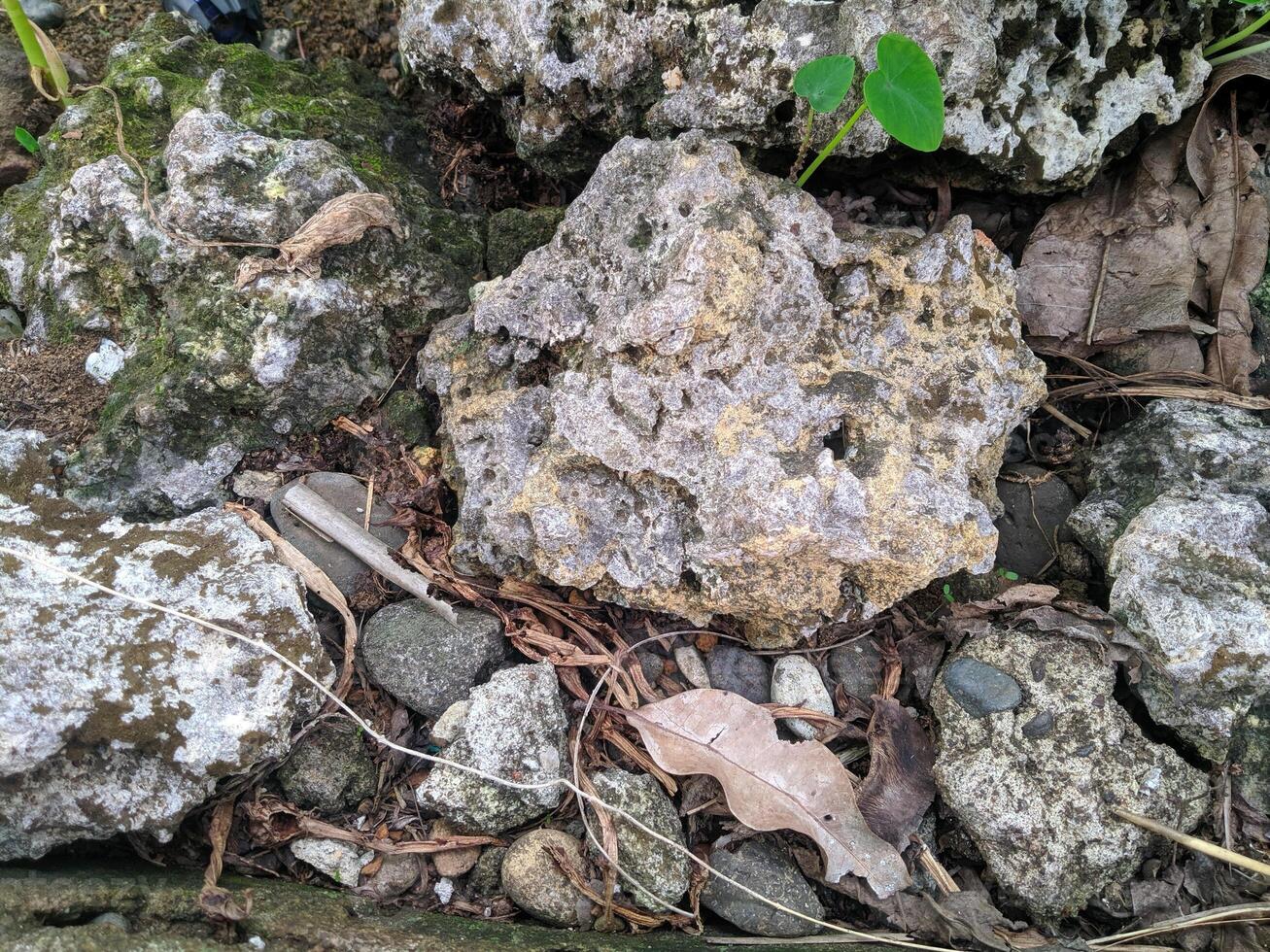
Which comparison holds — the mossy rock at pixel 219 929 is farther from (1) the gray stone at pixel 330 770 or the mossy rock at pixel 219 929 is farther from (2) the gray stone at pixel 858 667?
(2) the gray stone at pixel 858 667

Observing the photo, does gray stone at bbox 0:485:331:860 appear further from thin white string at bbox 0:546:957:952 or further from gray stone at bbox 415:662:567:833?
gray stone at bbox 415:662:567:833

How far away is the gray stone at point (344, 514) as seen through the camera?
2641 millimetres

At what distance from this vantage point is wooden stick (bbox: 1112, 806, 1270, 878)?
217cm

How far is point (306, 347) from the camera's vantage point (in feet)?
8.75

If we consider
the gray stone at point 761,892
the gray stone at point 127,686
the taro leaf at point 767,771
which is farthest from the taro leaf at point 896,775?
the gray stone at point 127,686

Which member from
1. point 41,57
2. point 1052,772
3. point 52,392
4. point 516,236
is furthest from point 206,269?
point 1052,772

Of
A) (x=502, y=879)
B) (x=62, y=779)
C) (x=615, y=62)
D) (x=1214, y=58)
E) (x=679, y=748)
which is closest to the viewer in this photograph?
(x=62, y=779)

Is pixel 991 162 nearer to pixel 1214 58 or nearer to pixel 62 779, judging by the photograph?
pixel 1214 58

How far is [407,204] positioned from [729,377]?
138 centimetres

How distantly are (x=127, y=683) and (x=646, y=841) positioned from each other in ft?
4.62

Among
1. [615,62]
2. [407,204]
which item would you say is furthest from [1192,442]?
[407,204]

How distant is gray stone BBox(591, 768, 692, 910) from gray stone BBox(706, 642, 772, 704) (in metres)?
0.38

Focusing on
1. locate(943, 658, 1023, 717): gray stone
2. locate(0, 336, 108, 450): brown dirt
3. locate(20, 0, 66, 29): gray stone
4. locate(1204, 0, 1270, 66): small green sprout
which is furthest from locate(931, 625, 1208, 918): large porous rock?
locate(20, 0, 66, 29): gray stone

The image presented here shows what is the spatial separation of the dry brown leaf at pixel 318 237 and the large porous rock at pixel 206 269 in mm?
33
